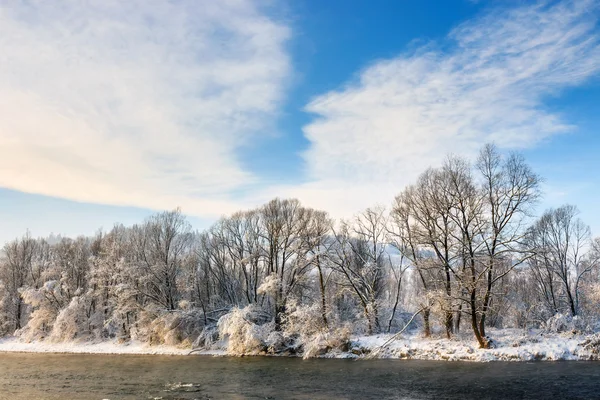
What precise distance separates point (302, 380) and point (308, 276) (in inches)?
768

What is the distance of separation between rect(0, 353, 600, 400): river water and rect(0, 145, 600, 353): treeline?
5773 millimetres

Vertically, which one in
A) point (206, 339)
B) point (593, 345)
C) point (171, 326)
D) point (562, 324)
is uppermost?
point (171, 326)

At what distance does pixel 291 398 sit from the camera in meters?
21.2

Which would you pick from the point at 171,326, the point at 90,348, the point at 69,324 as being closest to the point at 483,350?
the point at 171,326

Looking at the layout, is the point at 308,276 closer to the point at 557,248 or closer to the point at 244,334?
the point at 244,334

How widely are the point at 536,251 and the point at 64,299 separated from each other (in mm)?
57767

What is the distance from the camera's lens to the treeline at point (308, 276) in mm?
34469

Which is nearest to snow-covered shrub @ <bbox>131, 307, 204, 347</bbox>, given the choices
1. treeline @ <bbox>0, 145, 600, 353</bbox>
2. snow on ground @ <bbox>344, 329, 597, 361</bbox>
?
treeline @ <bbox>0, 145, 600, 353</bbox>

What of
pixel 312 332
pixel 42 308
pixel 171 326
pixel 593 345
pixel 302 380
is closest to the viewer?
pixel 302 380

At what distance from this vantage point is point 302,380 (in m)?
26.0

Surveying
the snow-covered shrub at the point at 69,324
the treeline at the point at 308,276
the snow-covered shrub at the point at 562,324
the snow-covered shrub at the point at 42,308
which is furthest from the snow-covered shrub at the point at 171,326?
the snow-covered shrub at the point at 562,324

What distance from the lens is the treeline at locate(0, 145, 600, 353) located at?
1357 inches

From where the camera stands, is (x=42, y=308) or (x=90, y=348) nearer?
(x=90, y=348)

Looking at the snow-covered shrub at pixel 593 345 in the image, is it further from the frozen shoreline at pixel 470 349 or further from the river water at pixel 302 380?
the river water at pixel 302 380
